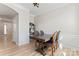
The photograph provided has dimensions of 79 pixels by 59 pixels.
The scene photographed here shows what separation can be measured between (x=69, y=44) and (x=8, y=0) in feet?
6.09

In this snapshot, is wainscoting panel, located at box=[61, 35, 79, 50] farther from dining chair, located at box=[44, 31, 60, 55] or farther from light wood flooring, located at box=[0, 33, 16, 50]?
light wood flooring, located at box=[0, 33, 16, 50]

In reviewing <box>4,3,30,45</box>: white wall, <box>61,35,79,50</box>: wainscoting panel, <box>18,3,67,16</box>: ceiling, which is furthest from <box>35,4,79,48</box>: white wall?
<box>4,3,30,45</box>: white wall

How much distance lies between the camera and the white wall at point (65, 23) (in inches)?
86.5

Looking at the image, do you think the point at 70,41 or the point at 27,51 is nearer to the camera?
the point at 70,41

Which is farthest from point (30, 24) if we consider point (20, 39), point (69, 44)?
point (69, 44)

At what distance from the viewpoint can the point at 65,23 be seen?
7.44ft

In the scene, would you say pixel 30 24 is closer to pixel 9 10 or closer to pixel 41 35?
pixel 41 35

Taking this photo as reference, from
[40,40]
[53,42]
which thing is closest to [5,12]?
[40,40]

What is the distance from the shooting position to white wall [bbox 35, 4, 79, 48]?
7.21 feet

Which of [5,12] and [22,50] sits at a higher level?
[5,12]

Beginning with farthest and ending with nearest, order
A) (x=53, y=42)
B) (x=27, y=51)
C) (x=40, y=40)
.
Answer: (x=40, y=40) → (x=53, y=42) → (x=27, y=51)

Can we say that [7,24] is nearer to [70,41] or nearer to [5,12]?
[5,12]

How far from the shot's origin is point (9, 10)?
2.29 m

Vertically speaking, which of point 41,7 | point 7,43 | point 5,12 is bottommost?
point 7,43
